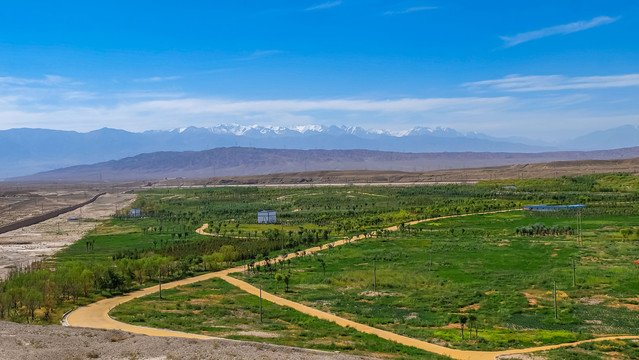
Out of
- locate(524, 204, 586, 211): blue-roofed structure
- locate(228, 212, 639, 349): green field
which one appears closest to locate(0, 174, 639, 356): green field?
locate(228, 212, 639, 349): green field

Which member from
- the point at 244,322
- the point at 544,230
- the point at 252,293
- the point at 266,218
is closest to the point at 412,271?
the point at 252,293

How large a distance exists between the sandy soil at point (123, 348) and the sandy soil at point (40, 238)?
31.0 metres

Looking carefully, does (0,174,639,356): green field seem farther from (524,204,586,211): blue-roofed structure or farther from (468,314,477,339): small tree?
(524,204,586,211): blue-roofed structure

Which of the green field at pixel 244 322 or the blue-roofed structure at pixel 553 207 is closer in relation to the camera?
the green field at pixel 244 322

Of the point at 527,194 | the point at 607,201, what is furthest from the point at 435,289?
the point at 527,194

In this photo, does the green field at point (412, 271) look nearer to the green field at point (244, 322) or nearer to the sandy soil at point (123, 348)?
the green field at point (244, 322)

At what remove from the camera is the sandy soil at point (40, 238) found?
63.2 m

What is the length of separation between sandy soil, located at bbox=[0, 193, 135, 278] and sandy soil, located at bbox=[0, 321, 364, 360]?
30969 mm

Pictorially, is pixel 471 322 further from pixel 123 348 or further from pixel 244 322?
pixel 123 348

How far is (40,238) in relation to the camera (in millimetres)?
84000

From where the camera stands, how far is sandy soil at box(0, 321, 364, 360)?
79.2 ft

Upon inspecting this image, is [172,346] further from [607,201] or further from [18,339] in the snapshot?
[607,201]

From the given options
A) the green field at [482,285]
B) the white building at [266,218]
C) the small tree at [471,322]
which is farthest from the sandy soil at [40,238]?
the small tree at [471,322]

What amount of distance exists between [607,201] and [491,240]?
1868 inches
